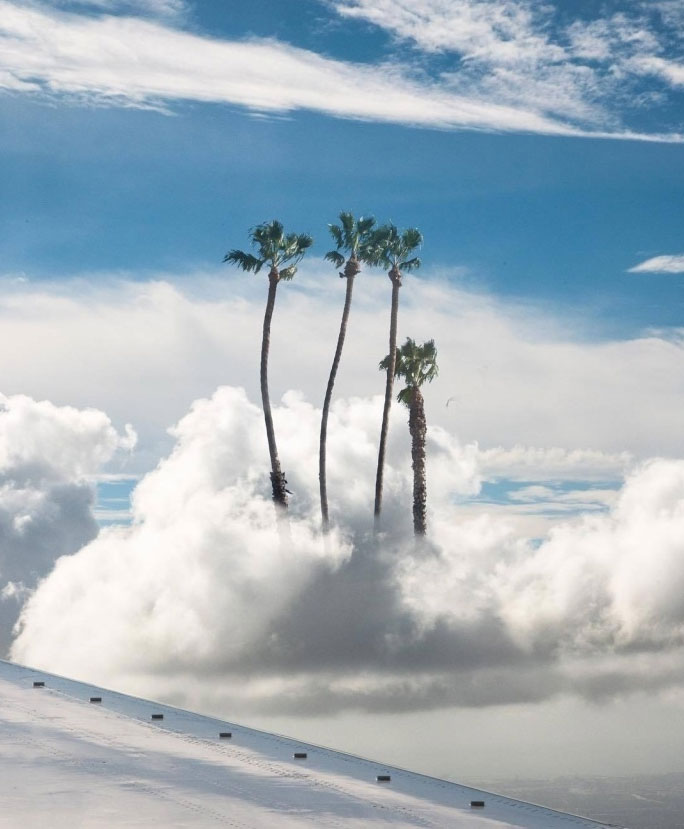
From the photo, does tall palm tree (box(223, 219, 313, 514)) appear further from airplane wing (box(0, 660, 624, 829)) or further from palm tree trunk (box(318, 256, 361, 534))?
airplane wing (box(0, 660, 624, 829))

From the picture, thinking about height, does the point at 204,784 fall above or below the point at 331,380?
below

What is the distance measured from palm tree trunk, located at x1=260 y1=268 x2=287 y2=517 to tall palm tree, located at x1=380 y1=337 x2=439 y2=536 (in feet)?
24.1

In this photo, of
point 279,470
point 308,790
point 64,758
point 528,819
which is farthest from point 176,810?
point 279,470

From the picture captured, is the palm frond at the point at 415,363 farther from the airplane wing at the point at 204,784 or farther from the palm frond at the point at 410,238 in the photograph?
the airplane wing at the point at 204,784

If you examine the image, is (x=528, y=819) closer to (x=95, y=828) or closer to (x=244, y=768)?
(x=244, y=768)

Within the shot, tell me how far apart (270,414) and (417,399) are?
8.69 m

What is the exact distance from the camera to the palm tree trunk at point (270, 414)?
6128 centimetres

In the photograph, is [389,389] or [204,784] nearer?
[204,784]

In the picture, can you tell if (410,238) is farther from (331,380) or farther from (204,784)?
(204,784)

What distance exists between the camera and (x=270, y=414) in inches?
2489

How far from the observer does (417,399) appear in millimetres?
65062

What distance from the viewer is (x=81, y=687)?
26281 mm

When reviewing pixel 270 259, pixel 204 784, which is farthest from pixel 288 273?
pixel 204 784

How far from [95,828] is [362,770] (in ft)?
20.3
